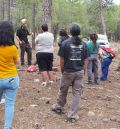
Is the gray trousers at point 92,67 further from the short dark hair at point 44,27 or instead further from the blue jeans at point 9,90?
the blue jeans at point 9,90

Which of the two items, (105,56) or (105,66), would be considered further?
(105,66)

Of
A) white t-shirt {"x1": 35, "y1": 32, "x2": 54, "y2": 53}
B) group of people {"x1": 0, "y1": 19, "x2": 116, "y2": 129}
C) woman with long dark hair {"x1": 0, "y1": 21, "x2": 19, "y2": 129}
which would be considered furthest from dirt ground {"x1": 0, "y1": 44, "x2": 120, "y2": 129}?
woman with long dark hair {"x1": 0, "y1": 21, "x2": 19, "y2": 129}

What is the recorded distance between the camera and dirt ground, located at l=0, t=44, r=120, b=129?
795cm

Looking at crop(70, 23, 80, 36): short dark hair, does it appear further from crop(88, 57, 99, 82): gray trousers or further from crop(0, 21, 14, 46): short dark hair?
crop(88, 57, 99, 82): gray trousers

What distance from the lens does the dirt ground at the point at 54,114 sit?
795cm

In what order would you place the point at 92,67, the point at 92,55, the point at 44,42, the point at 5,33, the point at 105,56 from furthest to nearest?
1. the point at 105,56
2. the point at 92,67
3. the point at 92,55
4. the point at 44,42
5. the point at 5,33

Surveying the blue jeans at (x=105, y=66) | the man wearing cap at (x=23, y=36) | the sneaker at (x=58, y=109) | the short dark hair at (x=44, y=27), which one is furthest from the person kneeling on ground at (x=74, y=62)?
the man wearing cap at (x=23, y=36)

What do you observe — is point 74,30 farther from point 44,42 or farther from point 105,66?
point 105,66

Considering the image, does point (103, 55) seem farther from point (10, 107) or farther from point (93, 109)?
point (10, 107)

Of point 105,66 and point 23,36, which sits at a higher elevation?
point 23,36

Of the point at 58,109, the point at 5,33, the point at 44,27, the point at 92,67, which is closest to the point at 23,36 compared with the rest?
Result: the point at 92,67

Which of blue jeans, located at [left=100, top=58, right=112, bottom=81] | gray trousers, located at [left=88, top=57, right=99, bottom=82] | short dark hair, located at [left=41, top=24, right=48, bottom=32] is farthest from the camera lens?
blue jeans, located at [left=100, top=58, right=112, bottom=81]

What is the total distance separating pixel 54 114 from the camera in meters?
8.48

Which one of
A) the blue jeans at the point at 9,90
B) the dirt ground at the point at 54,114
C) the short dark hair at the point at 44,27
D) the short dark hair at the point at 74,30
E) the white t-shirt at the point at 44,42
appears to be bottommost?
the dirt ground at the point at 54,114
